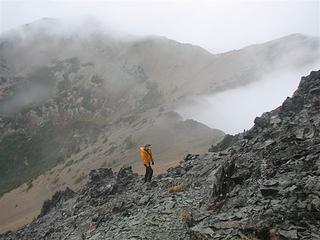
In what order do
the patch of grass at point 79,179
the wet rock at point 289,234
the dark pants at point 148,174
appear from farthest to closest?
the patch of grass at point 79,179 → the dark pants at point 148,174 → the wet rock at point 289,234

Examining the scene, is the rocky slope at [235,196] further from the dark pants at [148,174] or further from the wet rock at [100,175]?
the wet rock at [100,175]

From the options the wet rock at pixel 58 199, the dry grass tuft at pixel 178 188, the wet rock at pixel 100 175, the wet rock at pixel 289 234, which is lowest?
the wet rock at pixel 58 199

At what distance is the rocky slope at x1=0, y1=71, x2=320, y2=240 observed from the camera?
45.2 feet

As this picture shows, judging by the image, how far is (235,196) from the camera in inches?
661

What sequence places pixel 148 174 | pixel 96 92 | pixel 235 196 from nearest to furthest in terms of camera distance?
pixel 235 196
pixel 148 174
pixel 96 92

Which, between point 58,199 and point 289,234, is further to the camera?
point 58,199

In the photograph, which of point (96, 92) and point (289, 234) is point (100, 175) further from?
point (96, 92)

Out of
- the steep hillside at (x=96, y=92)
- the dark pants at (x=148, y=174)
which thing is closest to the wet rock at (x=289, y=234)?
the dark pants at (x=148, y=174)

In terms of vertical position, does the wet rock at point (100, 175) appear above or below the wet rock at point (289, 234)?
below

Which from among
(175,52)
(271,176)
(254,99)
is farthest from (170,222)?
(175,52)

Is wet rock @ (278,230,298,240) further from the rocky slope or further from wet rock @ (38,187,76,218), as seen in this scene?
wet rock @ (38,187,76,218)

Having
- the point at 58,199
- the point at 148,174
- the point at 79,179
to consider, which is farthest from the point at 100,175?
the point at 79,179

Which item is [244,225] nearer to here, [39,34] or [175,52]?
[175,52]

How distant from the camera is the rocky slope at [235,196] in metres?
13.8
